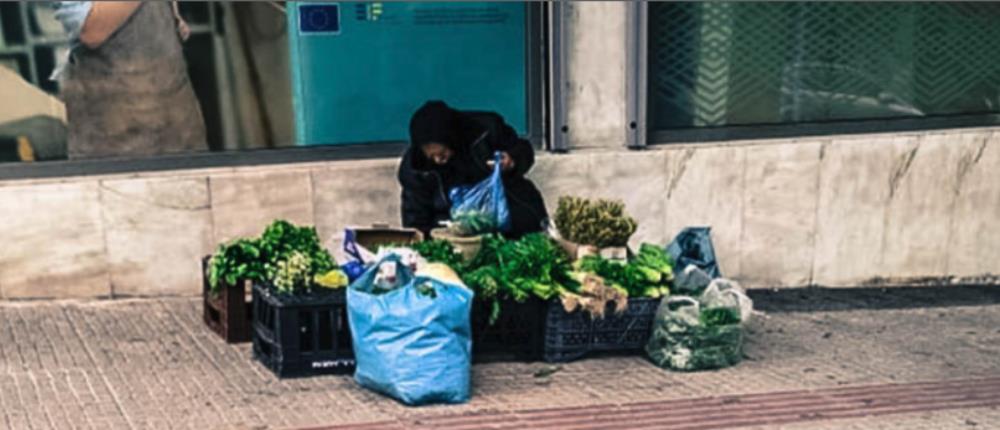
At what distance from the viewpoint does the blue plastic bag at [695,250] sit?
6387 millimetres

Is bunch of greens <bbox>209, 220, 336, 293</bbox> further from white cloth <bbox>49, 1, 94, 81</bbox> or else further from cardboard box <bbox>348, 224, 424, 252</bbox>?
white cloth <bbox>49, 1, 94, 81</bbox>

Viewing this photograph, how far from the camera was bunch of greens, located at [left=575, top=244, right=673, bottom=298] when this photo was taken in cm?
596

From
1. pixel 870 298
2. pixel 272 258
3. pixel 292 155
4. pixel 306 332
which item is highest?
pixel 292 155

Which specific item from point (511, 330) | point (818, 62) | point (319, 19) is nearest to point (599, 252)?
point (511, 330)

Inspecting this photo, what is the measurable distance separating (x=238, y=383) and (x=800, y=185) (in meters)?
3.90

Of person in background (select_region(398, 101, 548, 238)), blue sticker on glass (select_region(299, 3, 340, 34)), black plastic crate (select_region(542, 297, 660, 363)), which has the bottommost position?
black plastic crate (select_region(542, 297, 660, 363))

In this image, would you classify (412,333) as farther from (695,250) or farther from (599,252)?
(695,250)

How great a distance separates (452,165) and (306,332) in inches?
53.5

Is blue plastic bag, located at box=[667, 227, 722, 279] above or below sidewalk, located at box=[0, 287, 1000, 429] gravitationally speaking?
above

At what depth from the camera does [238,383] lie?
5.70m

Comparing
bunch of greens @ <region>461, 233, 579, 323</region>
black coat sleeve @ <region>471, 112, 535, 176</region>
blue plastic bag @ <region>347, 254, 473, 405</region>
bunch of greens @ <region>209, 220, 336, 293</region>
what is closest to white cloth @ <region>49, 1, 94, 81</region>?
bunch of greens @ <region>209, 220, 336, 293</region>

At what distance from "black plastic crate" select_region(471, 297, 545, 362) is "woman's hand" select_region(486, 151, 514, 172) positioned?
93 cm

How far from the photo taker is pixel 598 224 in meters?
6.06

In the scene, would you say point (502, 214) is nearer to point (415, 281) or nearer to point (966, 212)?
point (415, 281)
